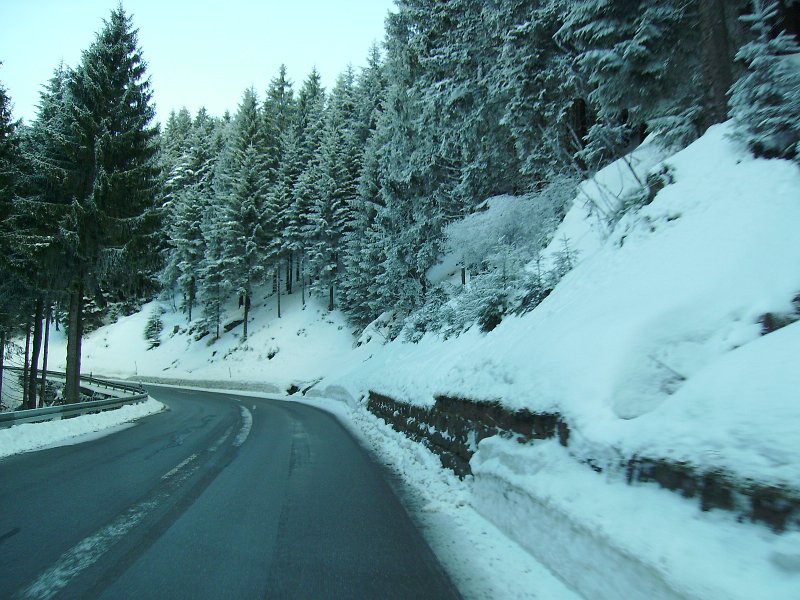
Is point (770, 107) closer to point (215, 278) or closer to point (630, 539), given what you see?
point (630, 539)

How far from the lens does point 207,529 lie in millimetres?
4418

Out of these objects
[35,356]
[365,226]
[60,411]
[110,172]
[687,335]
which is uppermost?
[365,226]

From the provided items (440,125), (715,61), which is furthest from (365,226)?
(715,61)

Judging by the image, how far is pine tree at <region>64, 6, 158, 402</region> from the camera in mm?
16656

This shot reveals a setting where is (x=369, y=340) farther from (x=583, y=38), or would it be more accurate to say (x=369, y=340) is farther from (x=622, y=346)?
(x=622, y=346)

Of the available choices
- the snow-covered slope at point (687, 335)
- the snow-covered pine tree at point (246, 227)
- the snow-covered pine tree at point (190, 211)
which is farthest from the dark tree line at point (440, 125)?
the snow-covered pine tree at point (190, 211)

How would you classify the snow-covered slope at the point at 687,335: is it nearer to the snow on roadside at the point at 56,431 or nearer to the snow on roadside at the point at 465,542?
the snow on roadside at the point at 465,542

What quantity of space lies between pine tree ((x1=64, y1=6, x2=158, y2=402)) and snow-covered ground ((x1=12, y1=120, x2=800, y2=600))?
14.9 meters

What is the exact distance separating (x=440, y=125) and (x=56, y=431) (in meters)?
15.9

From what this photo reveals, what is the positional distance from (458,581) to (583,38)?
11522 millimetres

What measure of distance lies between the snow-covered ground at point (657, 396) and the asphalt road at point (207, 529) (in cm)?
63

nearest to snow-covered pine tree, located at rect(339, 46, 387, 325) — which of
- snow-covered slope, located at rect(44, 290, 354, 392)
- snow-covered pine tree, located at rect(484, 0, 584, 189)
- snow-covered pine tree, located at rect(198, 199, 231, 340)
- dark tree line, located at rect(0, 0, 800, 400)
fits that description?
dark tree line, located at rect(0, 0, 800, 400)

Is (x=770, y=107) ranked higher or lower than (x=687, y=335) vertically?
higher

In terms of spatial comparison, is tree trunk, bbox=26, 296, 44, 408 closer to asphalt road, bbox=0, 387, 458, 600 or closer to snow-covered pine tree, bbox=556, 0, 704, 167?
asphalt road, bbox=0, 387, 458, 600
